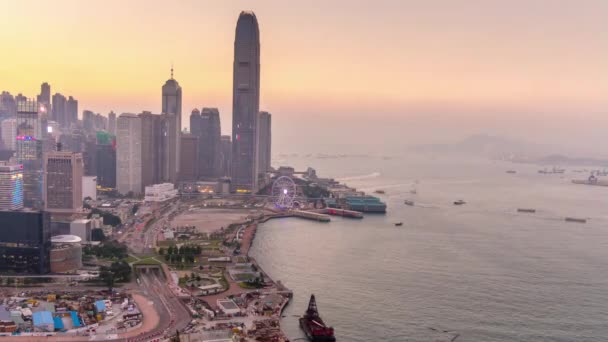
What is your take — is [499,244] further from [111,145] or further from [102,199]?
[111,145]

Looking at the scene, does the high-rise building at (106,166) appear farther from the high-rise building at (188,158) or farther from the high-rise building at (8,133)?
the high-rise building at (8,133)

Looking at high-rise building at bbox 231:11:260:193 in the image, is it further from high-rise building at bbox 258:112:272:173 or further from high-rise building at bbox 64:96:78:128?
high-rise building at bbox 64:96:78:128

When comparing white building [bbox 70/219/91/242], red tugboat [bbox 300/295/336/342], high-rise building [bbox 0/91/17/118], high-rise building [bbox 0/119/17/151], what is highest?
high-rise building [bbox 0/91/17/118]

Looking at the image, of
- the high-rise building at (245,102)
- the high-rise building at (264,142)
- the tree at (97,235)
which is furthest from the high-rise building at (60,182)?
the high-rise building at (264,142)

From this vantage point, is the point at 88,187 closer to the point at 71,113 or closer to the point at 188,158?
the point at 188,158

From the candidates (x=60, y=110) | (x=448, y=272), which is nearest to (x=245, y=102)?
(x=448, y=272)

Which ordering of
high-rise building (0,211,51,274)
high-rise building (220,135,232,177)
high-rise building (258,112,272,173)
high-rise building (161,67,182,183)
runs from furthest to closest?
high-rise building (220,135,232,177)
high-rise building (258,112,272,173)
high-rise building (161,67,182,183)
high-rise building (0,211,51,274)

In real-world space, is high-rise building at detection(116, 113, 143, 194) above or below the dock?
above

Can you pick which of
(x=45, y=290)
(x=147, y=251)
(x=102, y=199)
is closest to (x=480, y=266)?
(x=147, y=251)

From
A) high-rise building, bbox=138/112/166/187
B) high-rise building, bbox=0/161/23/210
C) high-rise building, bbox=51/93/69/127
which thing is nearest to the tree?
high-rise building, bbox=0/161/23/210
